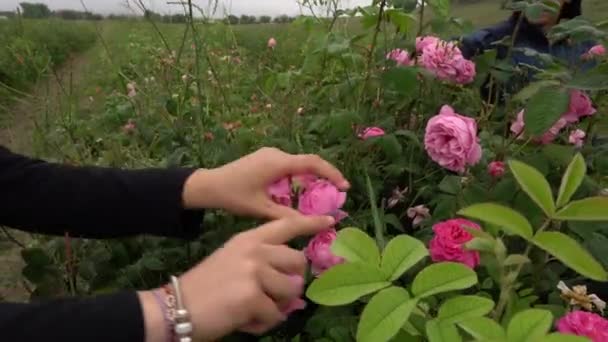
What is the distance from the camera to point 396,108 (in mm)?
1317

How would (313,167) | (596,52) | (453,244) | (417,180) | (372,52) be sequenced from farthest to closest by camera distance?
(372,52)
(417,180)
(596,52)
(313,167)
(453,244)

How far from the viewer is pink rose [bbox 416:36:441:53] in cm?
126

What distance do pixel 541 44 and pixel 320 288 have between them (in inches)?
72.4

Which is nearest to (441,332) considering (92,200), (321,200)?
(321,200)

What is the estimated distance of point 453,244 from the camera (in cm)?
71

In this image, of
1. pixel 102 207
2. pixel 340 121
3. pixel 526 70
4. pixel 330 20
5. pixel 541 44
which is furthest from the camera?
pixel 541 44

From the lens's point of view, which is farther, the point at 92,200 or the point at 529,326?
the point at 92,200

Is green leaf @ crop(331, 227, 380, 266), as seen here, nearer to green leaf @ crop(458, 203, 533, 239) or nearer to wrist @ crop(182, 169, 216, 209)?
green leaf @ crop(458, 203, 533, 239)

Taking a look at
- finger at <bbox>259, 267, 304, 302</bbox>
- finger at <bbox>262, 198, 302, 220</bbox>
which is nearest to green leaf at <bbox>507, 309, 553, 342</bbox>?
finger at <bbox>259, 267, 304, 302</bbox>

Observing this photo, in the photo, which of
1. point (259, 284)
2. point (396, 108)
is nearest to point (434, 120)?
point (396, 108)

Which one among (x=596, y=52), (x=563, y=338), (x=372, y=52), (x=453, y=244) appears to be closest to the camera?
(x=563, y=338)

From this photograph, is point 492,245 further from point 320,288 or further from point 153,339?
point 153,339

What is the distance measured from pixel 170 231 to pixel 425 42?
25.2 inches

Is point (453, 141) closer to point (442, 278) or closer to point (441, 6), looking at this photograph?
point (441, 6)
